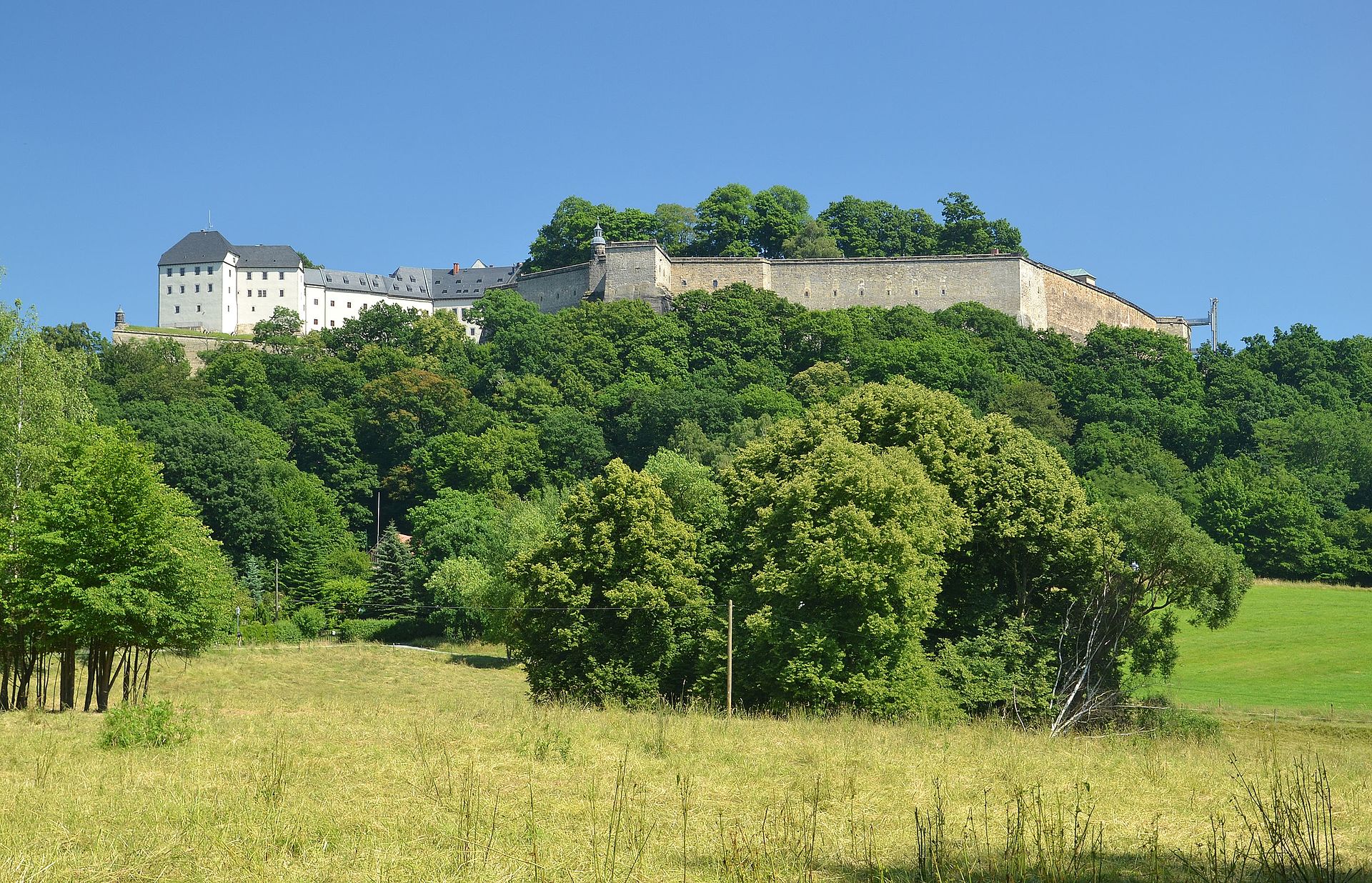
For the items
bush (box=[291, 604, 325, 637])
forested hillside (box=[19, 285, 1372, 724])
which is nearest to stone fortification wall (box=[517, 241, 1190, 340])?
forested hillside (box=[19, 285, 1372, 724])

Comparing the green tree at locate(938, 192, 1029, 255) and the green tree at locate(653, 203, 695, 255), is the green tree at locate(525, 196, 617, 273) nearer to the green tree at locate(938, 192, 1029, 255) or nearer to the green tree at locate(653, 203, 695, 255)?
the green tree at locate(653, 203, 695, 255)

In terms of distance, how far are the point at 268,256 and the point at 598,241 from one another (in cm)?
3764

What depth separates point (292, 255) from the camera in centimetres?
12125

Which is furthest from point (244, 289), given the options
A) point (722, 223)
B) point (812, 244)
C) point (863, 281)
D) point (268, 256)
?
point (863, 281)

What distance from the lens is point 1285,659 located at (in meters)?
40.0

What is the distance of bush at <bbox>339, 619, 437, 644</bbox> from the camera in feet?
192

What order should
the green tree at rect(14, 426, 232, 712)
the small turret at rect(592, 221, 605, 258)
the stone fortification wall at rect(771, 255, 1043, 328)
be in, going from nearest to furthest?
the green tree at rect(14, 426, 232, 712), the stone fortification wall at rect(771, 255, 1043, 328), the small turret at rect(592, 221, 605, 258)

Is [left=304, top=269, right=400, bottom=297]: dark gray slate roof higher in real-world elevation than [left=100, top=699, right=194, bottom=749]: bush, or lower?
higher

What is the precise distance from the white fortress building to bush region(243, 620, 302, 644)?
57.9 m

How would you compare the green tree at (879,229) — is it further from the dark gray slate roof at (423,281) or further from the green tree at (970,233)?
the dark gray slate roof at (423,281)

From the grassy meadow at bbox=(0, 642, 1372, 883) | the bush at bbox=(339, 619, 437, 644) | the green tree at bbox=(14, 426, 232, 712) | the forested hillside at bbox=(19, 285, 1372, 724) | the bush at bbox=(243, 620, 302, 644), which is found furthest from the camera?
the bush at bbox=(339, 619, 437, 644)

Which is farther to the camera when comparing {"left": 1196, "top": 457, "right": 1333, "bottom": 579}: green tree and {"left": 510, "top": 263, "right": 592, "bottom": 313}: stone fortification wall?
{"left": 510, "top": 263, "right": 592, "bottom": 313}: stone fortification wall

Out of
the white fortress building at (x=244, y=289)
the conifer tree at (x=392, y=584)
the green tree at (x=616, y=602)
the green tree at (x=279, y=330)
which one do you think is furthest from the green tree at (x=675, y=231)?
the green tree at (x=616, y=602)

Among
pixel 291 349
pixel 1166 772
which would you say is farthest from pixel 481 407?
pixel 1166 772
